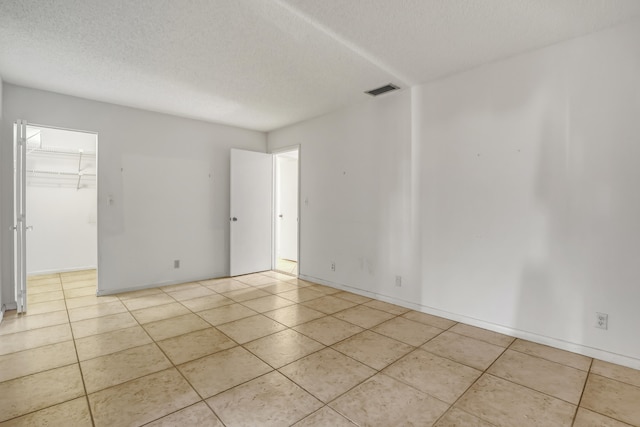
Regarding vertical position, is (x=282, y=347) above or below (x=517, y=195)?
below

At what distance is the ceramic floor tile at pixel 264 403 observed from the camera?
172 centimetres

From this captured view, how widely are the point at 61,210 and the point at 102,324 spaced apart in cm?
361

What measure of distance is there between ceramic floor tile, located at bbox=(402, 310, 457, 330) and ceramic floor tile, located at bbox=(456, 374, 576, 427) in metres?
1.01

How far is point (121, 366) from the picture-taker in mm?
2303

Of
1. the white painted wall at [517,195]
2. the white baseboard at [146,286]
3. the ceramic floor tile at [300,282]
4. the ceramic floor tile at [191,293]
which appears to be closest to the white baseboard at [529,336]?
the white painted wall at [517,195]

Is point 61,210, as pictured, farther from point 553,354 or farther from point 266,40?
point 553,354

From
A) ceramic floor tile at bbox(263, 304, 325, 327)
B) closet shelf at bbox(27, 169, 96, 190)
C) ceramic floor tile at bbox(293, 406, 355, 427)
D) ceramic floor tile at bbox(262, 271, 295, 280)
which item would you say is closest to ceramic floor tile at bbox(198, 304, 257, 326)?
ceramic floor tile at bbox(263, 304, 325, 327)

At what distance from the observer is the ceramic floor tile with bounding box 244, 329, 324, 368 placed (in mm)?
2424

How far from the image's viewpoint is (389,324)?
10.3ft

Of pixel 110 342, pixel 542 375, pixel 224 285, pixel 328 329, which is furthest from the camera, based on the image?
pixel 224 285

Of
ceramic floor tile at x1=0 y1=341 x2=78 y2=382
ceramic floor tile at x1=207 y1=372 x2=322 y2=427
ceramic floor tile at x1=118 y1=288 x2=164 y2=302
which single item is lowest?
ceramic floor tile at x1=0 y1=341 x2=78 y2=382

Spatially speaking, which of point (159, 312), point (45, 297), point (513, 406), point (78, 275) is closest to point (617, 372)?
point (513, 406)

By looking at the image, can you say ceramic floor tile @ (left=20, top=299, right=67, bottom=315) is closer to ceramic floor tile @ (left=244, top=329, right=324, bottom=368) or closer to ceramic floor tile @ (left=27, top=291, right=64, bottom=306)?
ceramic floor tile @ (left=27, top=291, right=64, bottom=306)

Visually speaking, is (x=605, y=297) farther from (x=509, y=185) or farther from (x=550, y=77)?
(x=550, y=77)
